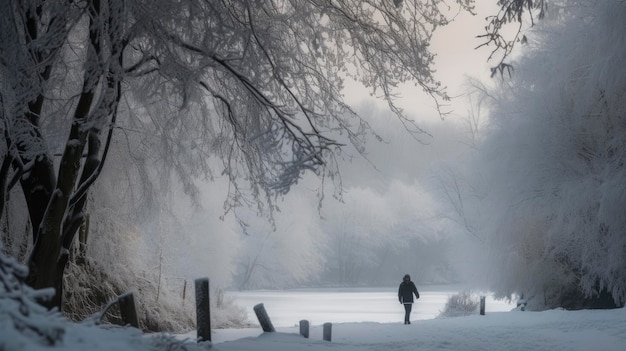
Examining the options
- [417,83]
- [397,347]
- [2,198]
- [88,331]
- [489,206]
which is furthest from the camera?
[489,206]

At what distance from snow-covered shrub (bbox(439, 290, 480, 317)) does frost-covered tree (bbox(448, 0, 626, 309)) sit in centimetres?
278

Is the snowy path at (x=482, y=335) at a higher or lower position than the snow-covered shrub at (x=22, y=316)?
lower

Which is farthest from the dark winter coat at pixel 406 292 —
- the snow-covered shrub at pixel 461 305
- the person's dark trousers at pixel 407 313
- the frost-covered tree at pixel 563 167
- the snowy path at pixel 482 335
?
the snow-covered shrub at pixel 461 305

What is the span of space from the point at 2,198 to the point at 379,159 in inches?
2804

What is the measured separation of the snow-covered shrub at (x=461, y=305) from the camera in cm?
2691

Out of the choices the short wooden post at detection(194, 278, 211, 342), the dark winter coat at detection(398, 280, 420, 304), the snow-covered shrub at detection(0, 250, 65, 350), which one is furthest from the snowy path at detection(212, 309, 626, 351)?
the snow-covered shrub at detection(0, 250, 65, 350)

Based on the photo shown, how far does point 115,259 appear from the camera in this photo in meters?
16.1

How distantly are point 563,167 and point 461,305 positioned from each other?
1008 cm

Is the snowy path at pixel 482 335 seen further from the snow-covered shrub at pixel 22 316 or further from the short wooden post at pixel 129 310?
the snow-covered shrub at pixel 22 316

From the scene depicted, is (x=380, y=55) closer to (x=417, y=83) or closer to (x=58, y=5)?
(x=417, y=83)

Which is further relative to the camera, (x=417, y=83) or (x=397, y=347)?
(x=397, y=347)

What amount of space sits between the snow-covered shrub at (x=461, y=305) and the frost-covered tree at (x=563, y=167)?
2779 mm

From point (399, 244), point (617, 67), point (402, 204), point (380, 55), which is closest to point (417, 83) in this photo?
point (380, 55)

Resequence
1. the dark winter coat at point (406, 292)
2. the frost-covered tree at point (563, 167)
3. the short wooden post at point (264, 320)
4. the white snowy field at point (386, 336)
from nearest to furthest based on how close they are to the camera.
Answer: the white snowy field at point (386, 336)
the short wooden post at point (264, 320)
the frost-covered tree at point (563, 167)
the dark winter coat at point (406, 292)
